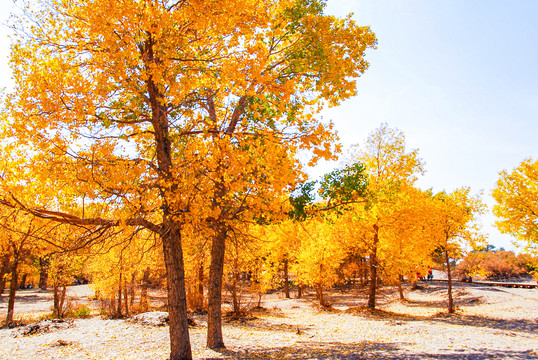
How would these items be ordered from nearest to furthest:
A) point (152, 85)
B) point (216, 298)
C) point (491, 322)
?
point (152, 85) → point (216, 298) → point (491, 322)

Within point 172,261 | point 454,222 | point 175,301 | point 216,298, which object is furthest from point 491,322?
point 172,261

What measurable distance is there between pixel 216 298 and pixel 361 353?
157 inches

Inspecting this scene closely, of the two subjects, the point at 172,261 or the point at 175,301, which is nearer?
the point at 175,301

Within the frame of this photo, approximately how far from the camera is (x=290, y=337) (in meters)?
12.0

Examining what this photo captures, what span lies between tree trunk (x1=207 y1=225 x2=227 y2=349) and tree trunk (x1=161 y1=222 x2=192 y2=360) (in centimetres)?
209

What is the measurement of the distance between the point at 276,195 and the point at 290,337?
739cm

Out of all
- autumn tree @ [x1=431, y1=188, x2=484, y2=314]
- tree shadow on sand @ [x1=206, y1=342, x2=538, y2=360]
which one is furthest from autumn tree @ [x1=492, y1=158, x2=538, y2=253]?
tree shadow on sand @ [x1=206, y1=342, x2=538, y2=360]

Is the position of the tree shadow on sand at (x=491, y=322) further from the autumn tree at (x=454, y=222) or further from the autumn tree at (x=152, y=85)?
the autumn tree at (x=152, y=85)

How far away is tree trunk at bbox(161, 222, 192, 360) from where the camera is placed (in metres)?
7.18

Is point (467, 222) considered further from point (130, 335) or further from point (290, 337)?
A: point (130, 335)

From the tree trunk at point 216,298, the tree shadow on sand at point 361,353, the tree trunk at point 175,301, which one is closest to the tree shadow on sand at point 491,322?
the tree shadow on sand at point 361,353

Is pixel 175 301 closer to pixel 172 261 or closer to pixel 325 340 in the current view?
pixel 172 261

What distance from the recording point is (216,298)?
31.7 ft

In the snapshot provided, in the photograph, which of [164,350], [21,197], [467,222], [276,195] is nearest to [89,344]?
[164,350]
